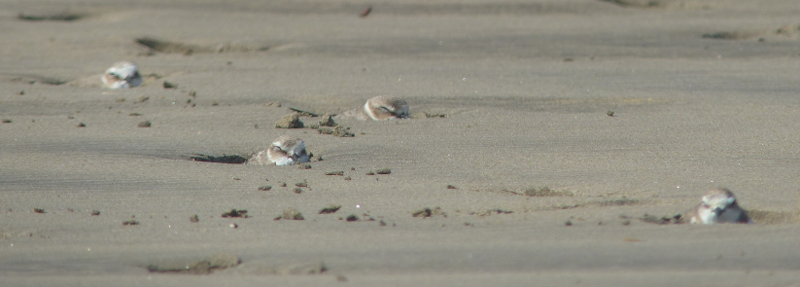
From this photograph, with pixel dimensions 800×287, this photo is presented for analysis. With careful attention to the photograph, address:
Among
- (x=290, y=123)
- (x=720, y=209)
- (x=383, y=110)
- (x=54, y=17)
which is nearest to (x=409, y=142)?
(x=383, y=110)

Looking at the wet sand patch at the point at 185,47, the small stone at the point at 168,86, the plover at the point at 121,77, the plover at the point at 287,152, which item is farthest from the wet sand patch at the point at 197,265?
the wet sand patch at the point at 185,47

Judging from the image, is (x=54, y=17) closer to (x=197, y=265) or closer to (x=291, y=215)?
(x=291, y=215)

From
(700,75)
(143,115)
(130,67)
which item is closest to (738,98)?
(700,75)

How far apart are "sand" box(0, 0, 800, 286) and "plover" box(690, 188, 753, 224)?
0.07 metres

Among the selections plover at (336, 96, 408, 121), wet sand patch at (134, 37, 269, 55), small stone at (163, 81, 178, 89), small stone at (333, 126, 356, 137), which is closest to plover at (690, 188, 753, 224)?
small stone at (333, 126, 356, 137)

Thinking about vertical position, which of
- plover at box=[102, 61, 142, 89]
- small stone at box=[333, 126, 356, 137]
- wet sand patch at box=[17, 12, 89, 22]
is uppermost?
wet sand patch at box=[17, 12, 89, 22]

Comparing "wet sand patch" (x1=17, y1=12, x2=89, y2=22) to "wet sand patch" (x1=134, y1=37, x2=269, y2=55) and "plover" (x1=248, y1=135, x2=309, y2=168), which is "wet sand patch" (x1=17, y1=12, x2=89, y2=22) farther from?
Result: "plover" (x1=248, y1=135, x2=309, y2=168)

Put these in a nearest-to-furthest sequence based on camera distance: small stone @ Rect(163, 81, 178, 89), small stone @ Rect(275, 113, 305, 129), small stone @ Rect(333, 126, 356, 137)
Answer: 1. small stone @ Rect(333, 126, 356, 137)
2. small stone @ Rect(275, 113, 305, 129)
3. small stone @ Rect(163, 81, 178, 89)

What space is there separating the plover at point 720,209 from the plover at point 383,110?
80.9 inches

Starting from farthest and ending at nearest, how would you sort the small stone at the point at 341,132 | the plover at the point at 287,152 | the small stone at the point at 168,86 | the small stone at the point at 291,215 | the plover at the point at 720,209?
1. the small stone at the point at 168,86
2. the small stone at the point at 341,132
3. the plover at the point at 287,152
4. the small stone at the point at 291,215
5. the plover at the point at 720,209

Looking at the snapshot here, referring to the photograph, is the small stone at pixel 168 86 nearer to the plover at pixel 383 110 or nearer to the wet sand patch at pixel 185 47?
the wet sand patch at pixel 185 47

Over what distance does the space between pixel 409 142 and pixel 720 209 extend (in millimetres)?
1668

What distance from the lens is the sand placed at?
2.22 m

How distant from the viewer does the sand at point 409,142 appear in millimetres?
2223
